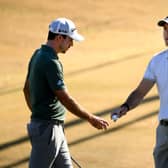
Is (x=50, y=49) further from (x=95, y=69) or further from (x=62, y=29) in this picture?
(x=95, y=69)

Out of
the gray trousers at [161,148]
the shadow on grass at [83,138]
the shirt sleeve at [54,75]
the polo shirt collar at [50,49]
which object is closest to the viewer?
the gray trousers at [161,148]

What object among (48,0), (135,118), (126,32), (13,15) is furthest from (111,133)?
(48,0)

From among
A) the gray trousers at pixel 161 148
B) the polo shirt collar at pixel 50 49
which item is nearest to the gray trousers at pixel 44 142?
the polo shirt collar at pixel 50 49

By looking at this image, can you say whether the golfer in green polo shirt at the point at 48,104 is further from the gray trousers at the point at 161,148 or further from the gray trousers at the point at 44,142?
the gray trousers at the point at 161,148

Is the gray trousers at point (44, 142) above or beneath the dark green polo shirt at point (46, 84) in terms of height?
beneath

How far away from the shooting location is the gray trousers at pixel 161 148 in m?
5.04

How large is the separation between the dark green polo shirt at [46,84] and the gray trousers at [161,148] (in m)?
0.86

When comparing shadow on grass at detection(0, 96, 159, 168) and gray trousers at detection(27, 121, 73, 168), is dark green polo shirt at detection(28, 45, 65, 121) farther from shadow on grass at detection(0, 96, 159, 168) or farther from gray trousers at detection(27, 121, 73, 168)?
shadow on grass at detection(0, 96, 159, 168)

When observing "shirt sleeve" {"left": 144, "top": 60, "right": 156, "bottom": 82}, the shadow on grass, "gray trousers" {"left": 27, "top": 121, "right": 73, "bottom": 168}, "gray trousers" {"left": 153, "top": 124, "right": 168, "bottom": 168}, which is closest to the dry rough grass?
the shadow on grass

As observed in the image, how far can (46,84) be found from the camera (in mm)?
5336

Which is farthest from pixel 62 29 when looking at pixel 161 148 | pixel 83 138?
pixel 83 138

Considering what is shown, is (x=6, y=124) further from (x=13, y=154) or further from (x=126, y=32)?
(x=126, y=32)

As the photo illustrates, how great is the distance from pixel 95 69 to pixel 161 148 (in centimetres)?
674

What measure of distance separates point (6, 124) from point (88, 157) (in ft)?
5.50
